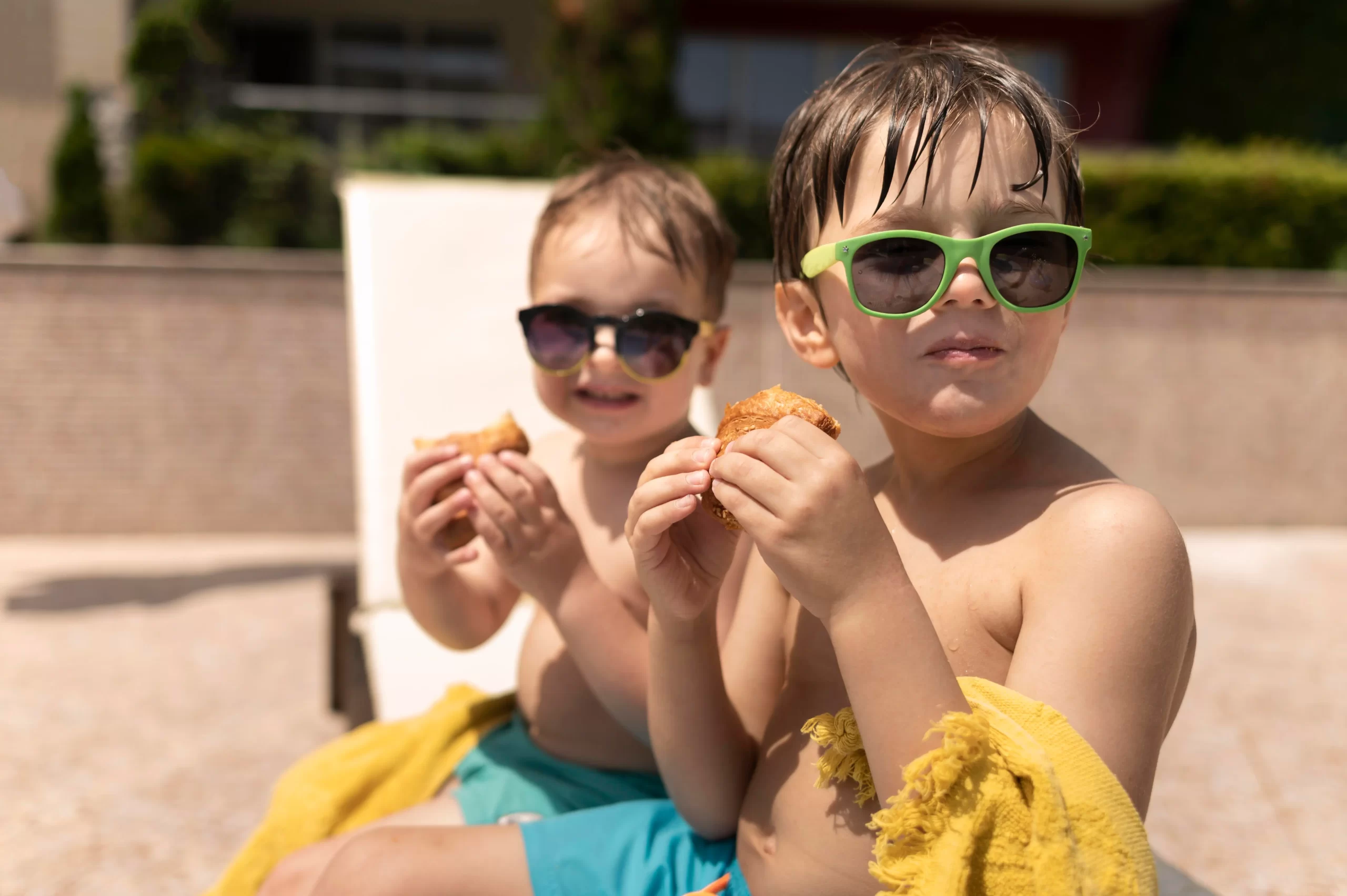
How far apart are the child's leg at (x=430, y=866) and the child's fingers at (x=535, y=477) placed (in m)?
0.49

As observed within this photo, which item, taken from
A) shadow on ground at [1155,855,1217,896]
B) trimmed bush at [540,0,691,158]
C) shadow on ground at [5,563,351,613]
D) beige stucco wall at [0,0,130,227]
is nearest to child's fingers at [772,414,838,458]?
shadow on ground at [1155,855,1217,896]

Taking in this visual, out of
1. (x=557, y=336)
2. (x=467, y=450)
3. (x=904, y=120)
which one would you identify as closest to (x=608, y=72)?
(x=557, y=336)

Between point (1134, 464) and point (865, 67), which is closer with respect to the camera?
point (865, 67)

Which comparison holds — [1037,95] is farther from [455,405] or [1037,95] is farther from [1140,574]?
[455,405]

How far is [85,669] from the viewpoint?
13.6 ft

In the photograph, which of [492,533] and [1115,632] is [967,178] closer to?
[1115,632]

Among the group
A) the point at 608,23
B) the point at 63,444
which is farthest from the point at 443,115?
the point at 63,444

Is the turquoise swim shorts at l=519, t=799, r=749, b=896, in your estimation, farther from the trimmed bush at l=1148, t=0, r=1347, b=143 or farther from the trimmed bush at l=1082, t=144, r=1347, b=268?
the trimmed bush at l=1148, t=0, r=1347, b=143

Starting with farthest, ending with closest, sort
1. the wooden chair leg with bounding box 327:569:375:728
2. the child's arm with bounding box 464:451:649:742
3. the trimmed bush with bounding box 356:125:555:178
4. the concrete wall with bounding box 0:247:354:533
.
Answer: the trimmed bush with bounding box 356:125:555:178 → the concrete wall with bounding box 0:247:354:533 → the wooden chair leg with bounding box 327:569:375:728 → the child's arm with bounding box 464:451:649:742

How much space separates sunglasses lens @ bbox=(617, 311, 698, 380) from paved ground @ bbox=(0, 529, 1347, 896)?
1.41 metres

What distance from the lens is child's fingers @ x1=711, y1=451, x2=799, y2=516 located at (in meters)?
1.05

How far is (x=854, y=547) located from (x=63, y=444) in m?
7.06

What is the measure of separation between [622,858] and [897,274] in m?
0.87

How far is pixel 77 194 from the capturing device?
795 centimetres
